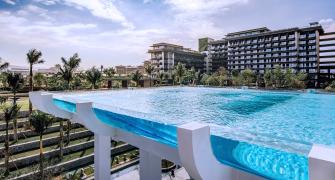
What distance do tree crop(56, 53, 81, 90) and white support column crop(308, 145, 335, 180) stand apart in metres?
28.2

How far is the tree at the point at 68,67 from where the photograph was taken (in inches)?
1077

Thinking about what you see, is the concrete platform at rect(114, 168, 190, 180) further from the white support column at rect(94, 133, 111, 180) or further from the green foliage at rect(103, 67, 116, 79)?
the green foliage at rect(103, 67, 116, 79)

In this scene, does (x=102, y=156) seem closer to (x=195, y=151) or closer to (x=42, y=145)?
(x=195, y=151)

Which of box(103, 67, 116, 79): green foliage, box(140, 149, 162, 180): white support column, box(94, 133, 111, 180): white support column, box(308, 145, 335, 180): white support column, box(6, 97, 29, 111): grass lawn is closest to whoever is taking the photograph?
box(308, 145, 335, 180): white support column

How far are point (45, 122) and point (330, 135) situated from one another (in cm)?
1639

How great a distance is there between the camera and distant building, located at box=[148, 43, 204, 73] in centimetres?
8488

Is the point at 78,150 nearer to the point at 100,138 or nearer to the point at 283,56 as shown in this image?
the point at 100,138

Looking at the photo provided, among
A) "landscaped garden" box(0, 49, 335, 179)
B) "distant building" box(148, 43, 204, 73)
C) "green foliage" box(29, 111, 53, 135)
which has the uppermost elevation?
"distant building" box(148, 43, 204, 73)

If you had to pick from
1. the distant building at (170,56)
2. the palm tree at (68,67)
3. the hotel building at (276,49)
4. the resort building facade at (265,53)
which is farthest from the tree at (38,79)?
the hotel building at (276,49)

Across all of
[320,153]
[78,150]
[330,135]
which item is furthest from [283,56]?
[320,153]

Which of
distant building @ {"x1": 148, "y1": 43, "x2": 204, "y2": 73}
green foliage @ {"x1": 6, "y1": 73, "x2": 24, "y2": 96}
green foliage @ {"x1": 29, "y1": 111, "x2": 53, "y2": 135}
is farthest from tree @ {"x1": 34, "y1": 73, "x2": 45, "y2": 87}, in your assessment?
distant building @ {"x1": 148, "y1": 43, "x2": 204, "y2": 73}

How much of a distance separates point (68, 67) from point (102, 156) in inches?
879

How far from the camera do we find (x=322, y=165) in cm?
233

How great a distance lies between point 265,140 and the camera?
3.46m
